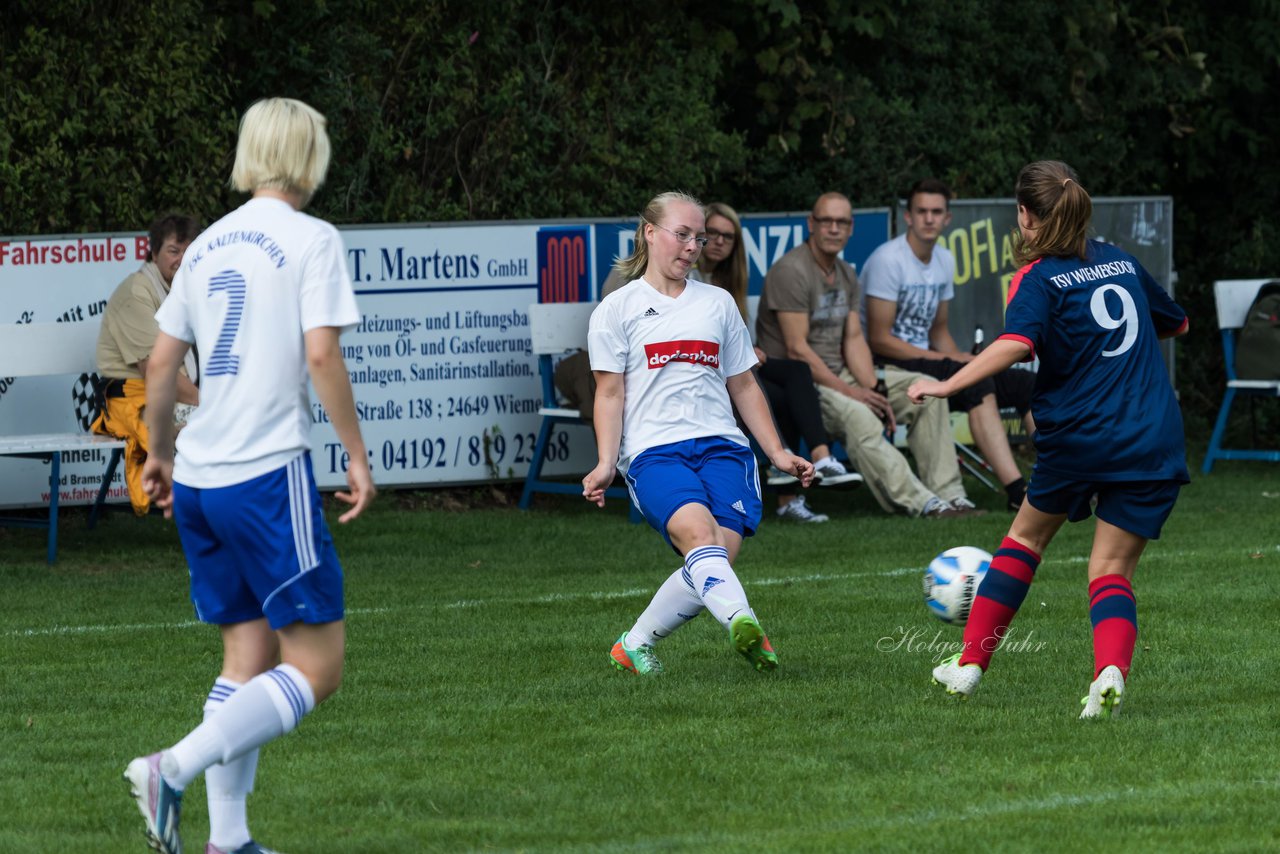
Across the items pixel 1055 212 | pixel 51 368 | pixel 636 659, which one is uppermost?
pixel 1055 212

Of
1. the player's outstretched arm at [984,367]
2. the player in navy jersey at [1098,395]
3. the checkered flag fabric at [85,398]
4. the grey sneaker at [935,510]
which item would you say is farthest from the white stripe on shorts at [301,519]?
the grey sneaker at [935,510]

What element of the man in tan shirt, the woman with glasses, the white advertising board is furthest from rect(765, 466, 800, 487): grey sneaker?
the man in tan shirt

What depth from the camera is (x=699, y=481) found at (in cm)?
695

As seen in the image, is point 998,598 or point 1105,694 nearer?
point 1105,694

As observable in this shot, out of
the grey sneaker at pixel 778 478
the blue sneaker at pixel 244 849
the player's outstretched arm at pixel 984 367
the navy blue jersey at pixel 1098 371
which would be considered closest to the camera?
the blue sneaker at pixel 244 849

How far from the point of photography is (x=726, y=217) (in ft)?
36.0

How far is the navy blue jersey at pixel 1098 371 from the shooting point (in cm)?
598

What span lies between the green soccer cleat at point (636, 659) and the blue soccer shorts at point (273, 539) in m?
2.71

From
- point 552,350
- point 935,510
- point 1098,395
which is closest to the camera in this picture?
point 1098,395

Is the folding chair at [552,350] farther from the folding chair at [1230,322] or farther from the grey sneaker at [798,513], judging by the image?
the folding chair at [1230,322]

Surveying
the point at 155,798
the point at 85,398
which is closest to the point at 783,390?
the point at 85,398

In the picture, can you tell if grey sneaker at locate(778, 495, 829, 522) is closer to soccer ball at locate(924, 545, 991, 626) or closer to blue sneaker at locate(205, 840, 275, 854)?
soccer ball at locate(924, 545, 991, 626)

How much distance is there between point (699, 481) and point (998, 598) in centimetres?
113

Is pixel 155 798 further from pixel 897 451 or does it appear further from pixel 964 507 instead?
pixel 964 507
